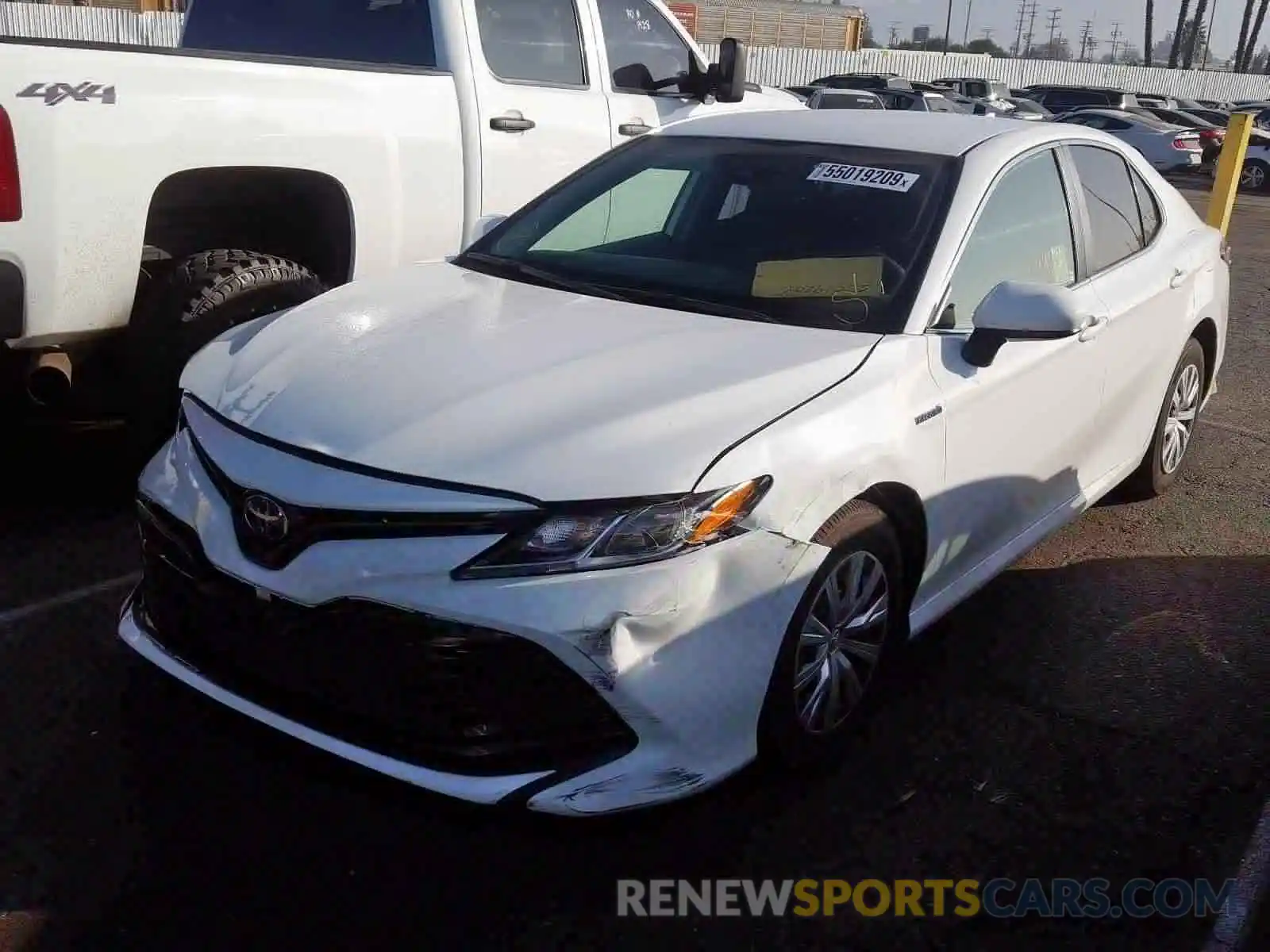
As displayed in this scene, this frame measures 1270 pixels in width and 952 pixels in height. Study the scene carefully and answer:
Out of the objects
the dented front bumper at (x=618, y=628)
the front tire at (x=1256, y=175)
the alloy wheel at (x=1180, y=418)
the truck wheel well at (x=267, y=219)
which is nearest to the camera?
the dented front bumper at (x=618, y=628)

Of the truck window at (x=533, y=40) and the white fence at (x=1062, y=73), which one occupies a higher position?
the truck window at (x=533, y=40)

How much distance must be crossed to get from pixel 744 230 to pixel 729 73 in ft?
9.56

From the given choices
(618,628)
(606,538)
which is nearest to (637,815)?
(618,628)

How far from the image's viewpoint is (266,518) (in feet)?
8.71

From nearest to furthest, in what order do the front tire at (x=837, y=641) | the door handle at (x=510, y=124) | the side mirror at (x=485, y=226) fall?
the front tire at (x=837, y=641) → the side mirror at (x=485, y=226) → the door handle at (x=510, y=124)

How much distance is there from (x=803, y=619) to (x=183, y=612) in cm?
141

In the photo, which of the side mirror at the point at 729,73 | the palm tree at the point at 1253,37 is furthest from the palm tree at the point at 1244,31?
the side mirror at the point at 729,73

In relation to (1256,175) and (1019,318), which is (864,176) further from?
(1256,175)

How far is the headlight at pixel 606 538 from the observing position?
251 cm

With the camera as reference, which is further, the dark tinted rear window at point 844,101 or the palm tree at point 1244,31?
the palm tree at point 1244,31

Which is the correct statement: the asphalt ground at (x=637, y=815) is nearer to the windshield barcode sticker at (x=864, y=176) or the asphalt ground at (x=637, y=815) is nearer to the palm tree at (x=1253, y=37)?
the windshield barcode sticker at (x=864, y=176)

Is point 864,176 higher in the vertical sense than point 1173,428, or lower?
higher

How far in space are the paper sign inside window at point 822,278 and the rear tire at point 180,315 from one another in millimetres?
1794

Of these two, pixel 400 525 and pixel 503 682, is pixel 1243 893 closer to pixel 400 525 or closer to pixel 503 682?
pixel 503 682
